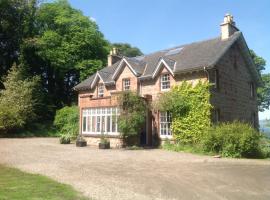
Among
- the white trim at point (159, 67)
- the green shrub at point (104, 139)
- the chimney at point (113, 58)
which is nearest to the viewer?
the green shrub at point (104, 139)

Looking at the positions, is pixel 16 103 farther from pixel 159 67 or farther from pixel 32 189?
pixel 32 189

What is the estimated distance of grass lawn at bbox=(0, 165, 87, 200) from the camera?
8539 mm

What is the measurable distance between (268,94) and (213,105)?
35764mm

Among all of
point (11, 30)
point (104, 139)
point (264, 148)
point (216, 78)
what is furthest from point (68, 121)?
point (264, 148)

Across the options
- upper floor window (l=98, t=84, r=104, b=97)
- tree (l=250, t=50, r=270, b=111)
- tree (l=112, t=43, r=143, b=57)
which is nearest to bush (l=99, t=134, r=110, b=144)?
upper floor window (l=98, t=84, r=104, b=97)

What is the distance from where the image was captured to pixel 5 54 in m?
45.6

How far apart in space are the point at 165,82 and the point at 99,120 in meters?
6.90

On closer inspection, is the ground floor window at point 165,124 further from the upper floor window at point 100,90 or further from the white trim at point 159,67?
the upper floor window at point 100,90

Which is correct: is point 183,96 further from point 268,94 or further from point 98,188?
point 268,94

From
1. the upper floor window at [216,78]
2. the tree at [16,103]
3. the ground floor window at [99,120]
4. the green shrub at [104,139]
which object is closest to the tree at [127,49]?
the tree at [16,103]

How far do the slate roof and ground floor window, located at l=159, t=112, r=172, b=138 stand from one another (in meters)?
3.84

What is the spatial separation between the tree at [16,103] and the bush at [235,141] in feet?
77.1

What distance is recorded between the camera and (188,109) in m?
24.5

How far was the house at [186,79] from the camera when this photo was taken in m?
25.4
